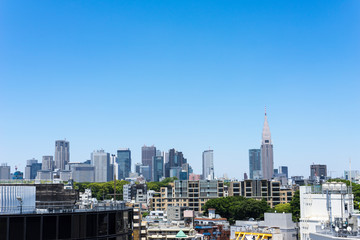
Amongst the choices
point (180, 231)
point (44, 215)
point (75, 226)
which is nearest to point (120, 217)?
point (75, 226)

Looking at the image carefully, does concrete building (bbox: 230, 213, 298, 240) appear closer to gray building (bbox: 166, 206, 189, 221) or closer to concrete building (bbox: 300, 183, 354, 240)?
concrete building (bbox: 300, 183, 354, 240)

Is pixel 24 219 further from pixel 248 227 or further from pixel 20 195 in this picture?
pixel 248 227

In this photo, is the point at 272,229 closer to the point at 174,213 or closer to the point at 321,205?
the point at 321,205

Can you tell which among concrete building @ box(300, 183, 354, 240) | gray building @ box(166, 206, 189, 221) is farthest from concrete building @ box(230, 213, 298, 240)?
gray building @ box(166, 206, 189, 221)

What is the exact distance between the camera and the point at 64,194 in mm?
74375

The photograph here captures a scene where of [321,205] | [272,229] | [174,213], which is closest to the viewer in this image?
[321,205]

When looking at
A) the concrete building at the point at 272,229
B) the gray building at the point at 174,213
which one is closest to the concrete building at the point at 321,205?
the concrete building at the point at 272,229

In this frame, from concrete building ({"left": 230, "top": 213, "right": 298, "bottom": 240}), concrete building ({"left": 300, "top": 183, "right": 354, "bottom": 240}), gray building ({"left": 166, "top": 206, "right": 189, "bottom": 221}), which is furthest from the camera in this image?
gray building ({"left": 166, "top": 206, "right": 189, "bottom": 221})

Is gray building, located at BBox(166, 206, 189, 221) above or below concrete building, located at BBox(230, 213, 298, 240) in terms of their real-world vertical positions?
below

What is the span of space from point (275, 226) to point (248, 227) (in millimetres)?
6021

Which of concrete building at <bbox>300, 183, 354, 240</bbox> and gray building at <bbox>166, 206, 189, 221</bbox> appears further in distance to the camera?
gray building at <bbox>166, 206, 189, 221</bbox>

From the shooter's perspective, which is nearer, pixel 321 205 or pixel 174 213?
pixel 321 205

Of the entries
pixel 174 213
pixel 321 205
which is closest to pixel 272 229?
pixel 321 205

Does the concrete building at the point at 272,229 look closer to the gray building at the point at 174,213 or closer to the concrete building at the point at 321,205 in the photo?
the concrete building at the point at 321,205
